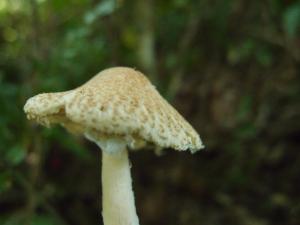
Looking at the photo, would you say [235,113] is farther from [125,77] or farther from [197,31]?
[125,77]

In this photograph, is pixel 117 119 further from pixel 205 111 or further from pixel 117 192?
pixel 205 111

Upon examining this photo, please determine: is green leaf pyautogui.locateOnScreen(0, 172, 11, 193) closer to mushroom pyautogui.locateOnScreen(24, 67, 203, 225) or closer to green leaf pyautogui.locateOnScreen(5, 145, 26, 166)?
green leaf pyautogui.locateOnScreen(5, 145, 26, 166)

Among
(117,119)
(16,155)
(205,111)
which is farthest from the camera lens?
(205,111)

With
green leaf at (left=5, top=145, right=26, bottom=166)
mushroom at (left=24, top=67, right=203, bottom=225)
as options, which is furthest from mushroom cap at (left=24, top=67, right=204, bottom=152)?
green leaf at (left=5, top=145, right=26, bottom=166)

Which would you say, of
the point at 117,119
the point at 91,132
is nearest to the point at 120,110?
the point at 117,119

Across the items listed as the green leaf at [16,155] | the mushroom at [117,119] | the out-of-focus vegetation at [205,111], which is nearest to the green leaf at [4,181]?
the green leaf at [16,155]

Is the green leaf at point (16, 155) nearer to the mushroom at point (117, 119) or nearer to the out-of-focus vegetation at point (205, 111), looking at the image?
the mushroom at point (117, 119)
